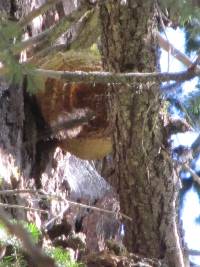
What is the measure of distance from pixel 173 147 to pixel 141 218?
0.21 metres

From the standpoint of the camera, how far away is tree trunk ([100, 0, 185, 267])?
1.81 metres

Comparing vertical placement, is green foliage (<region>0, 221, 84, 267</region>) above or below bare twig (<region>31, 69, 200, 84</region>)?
below

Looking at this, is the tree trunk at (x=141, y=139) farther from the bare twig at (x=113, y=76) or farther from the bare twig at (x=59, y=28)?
the bare twig at (x=59, y=28)

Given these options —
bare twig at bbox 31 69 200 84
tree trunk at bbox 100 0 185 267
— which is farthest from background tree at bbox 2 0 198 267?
bare twig at bbox 31 69 200 84

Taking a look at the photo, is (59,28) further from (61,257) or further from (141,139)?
(61,257)

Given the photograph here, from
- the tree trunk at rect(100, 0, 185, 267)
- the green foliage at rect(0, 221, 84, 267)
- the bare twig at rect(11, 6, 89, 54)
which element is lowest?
the green foliage at rect(0, 221, 84, 267)

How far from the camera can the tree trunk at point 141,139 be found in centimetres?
181

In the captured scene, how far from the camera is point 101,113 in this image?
86.8 inches

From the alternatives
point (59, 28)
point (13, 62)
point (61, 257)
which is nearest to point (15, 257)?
point (61, 257)

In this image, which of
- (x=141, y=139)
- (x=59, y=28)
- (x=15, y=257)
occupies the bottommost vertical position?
(x=15, y=257)

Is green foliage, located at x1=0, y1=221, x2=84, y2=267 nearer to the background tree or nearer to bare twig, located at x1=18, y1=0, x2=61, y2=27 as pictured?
the background tree

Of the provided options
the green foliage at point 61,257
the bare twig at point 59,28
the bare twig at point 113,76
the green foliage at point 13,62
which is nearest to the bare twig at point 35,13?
the bare twig at point 59,28

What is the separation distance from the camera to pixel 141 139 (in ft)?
5.96

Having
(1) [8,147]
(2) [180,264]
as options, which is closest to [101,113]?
Answer: (1) [8,147]
